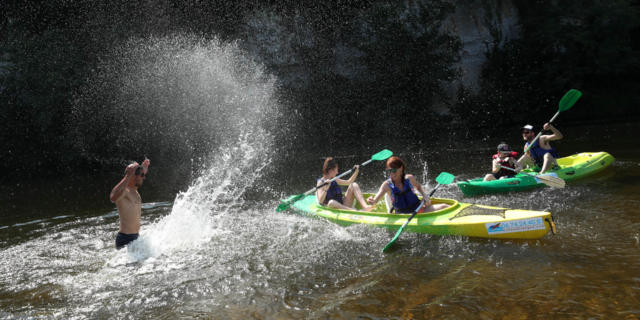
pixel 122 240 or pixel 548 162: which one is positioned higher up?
pixel 548 162

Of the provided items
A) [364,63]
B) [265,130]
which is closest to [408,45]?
[364,63]

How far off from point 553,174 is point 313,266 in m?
4.90

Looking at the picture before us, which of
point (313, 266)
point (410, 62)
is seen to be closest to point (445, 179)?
point (313, 266)

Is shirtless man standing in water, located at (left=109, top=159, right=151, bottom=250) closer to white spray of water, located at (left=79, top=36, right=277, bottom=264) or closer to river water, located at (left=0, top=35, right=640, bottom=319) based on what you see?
river water, located at (left=0, top=35, right=640, bottom=319)

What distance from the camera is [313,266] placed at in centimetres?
517

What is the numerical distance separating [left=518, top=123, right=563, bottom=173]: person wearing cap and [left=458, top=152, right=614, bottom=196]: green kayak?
193 mm

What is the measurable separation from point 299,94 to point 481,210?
1506cm

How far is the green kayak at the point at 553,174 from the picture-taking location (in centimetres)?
804

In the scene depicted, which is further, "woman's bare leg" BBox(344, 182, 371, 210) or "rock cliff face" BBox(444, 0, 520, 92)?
"rock cliff face" BBox(444, 0, 520, 92)

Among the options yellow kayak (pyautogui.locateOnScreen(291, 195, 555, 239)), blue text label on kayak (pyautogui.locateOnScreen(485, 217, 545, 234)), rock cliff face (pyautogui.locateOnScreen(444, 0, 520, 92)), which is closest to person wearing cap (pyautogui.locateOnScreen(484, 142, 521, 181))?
yellow kayak (pyautogui.locateOnScreen(291, 195, 555, 239))

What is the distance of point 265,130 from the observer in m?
18.9

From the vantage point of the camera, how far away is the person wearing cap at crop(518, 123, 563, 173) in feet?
28.5

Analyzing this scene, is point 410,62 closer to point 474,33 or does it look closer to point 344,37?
point 344,37

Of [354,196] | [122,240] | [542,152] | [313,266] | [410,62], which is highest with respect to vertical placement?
[410,62]
